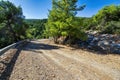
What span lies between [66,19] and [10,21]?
16.2m

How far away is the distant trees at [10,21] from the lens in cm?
3478

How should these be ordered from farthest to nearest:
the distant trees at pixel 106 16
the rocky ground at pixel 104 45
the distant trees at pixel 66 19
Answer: the distant trees at pixel 106 16 → the distant trees at pixel 66 19 → the rocky ground at pixel 104 45

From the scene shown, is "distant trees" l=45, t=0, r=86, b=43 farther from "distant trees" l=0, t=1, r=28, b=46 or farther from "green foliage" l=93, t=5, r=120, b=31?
"green foliage" l=93, t=5, r=120, b=31

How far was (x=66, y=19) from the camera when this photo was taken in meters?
23.9

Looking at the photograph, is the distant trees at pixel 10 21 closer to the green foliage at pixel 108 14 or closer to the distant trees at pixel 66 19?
the distant trees at pixel 66 19

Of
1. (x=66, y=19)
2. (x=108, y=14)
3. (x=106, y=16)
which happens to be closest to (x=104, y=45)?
(x=66, y=19)

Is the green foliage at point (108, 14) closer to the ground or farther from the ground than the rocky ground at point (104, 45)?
farther from the ground

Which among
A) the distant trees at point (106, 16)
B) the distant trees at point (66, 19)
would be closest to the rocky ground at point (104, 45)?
the distant trees at point (66, 19)

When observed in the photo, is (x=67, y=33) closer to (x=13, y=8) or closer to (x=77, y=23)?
(x=77, y=23)

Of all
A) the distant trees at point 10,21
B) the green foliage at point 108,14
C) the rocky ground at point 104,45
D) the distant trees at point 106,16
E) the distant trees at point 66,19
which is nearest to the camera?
the rocky ground at point 104,45

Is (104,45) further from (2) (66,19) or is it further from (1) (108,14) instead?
(1) (108,14)

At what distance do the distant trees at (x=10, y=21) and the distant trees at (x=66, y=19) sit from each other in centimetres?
1155

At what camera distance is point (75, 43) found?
27078 millimetres

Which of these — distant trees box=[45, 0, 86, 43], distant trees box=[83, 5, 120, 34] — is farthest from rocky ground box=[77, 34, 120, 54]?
distant trees box=[83, 5, 120, 34]
